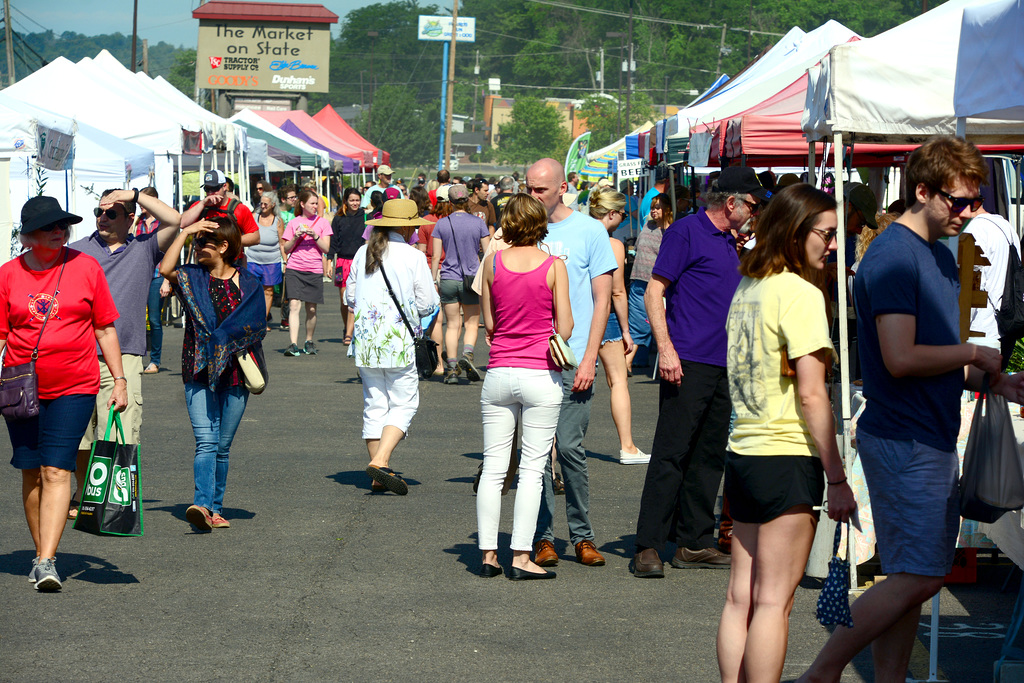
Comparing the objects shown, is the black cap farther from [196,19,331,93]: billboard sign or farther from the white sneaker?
[196,19,331,93]: billboard sign

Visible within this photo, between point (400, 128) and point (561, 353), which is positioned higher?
point (400, 128)

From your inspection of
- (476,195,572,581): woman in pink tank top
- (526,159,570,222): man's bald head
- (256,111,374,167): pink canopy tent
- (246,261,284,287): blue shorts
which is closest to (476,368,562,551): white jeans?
(476,195,572,581): woman in pink tank top

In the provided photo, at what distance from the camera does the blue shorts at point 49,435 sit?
5.62 metres

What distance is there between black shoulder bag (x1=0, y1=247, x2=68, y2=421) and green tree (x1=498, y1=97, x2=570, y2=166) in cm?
10807

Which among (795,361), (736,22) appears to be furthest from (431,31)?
(795,361)

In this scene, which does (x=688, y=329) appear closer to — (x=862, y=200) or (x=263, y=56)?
(x=862, y=200)

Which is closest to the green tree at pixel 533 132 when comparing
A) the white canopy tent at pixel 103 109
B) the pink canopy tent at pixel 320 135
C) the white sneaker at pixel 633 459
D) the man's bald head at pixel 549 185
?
the pink canopy tent at pixel 320 135

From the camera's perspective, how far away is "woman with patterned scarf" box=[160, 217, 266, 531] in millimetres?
6578

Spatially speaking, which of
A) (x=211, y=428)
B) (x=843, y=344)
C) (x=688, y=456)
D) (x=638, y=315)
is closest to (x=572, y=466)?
(x=688, y=456)

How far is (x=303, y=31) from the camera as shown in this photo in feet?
227

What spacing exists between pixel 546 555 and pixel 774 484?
244 cm

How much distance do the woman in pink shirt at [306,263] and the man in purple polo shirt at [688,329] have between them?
948cm

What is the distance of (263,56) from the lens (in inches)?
2714

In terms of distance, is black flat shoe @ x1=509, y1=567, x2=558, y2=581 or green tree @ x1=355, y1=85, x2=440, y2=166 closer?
black flat shoe @ x1=509, y1=567, x2=558, y2=581
